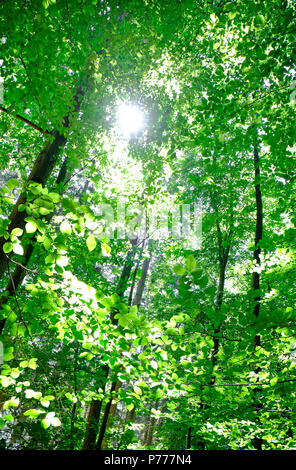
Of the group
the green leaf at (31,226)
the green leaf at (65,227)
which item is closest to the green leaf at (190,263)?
the green leaf at (65,227)

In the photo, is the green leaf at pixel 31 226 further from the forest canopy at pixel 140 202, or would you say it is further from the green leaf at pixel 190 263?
the green leaf at pixel 190 263

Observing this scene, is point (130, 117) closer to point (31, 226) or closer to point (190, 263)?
point (31, 226)

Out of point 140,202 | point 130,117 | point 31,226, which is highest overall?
point 130,117

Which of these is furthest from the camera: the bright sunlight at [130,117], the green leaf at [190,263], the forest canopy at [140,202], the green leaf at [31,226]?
the bright sunlight at [130,117]

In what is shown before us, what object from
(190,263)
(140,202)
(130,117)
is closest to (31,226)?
(190,263)

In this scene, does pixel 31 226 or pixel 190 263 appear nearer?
pixel 190 263

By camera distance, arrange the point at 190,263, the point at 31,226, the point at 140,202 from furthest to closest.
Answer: the point at 140,202 < the point at 31,226 < the point at 190,263

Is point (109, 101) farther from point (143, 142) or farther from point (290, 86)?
point (290, 86)

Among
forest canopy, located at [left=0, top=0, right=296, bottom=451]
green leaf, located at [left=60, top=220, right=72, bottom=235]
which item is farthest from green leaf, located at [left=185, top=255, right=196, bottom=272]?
green leaf, located at [left=60, top=220, right=72, bottom=235]

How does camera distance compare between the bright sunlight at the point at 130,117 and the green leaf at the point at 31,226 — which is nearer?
the green leaf at the point at 31,226

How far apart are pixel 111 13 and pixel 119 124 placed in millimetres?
2861

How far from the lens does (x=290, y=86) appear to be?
124 inches

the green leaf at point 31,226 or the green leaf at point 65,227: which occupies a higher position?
the green leaf at point 65,227

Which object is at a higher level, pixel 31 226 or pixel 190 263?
pixel 31 226
